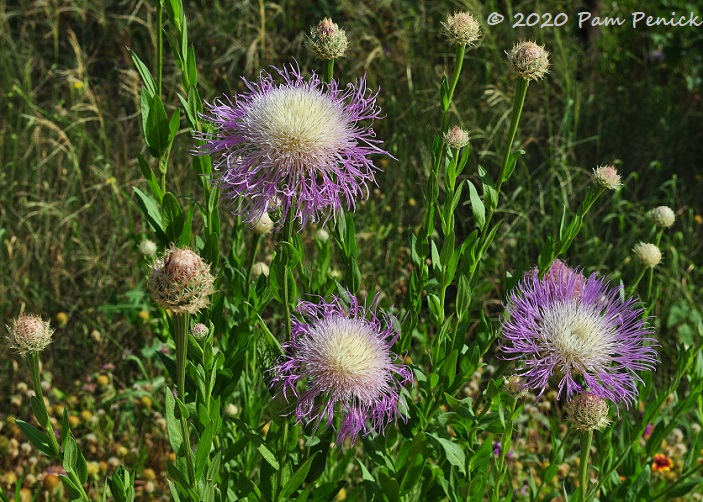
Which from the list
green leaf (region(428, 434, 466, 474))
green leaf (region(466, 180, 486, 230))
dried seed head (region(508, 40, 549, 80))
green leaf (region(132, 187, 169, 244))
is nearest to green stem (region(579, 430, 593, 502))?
green leaf (region(428, 434, 466, 474))

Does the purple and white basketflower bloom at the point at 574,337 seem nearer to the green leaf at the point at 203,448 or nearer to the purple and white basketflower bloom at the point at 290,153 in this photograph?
the purple and white basketflower bloom at the point at 290,153

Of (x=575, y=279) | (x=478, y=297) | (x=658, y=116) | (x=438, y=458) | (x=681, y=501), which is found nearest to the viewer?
(x=575, y=279)

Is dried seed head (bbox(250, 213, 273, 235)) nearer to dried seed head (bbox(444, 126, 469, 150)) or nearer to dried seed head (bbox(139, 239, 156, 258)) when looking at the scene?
dried seed head (bbox(444, 126, 469, 150))

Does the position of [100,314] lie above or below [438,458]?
below

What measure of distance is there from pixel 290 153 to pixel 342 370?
412 mm

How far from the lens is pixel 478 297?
10.8ft

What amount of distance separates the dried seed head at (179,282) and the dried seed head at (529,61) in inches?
29.4

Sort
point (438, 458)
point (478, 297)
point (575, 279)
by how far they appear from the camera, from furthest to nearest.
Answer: point (478, 297) → point (438, 458) → point (575, 279)

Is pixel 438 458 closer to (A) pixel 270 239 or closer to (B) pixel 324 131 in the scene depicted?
(B) pixel 324 131

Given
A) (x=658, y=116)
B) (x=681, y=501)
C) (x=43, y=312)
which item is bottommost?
(x=43, y=312)

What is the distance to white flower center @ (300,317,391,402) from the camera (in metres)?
1.55

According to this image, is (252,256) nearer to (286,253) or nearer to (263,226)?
(263,226)

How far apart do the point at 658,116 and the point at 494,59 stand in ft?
3.37

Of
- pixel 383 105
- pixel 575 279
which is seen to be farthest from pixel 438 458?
pixel 383 105
